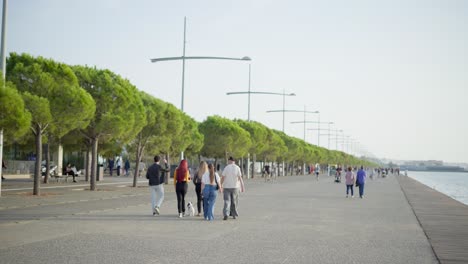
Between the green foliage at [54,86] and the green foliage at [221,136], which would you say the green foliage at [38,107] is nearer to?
the green foliage at [54,86]

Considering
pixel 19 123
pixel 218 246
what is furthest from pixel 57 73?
pixel 218 246

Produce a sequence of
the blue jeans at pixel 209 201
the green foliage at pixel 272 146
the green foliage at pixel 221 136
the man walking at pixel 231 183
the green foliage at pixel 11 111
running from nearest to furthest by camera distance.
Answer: the blue jeans at pixel 209 201, the man walking at pixel 231 183, the green foliage at pixel 11 111, the green foliage at pixel 221 136, the green foliage at pixel 272 146

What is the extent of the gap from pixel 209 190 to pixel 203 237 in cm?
458

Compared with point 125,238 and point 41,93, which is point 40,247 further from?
point 41,93

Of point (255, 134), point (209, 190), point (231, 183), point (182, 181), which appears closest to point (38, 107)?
point (182, 181)

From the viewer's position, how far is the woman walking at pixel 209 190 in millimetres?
17938

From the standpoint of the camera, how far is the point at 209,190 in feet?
59.3

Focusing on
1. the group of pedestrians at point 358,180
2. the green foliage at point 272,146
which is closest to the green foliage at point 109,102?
the group of pedestrians at point 358,180

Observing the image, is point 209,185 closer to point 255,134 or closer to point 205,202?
point 205,202

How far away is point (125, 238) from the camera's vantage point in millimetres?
12867

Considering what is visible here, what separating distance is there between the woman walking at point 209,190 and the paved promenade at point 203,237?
0.40 meters

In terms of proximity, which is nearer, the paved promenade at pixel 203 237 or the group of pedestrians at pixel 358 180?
the paved promenade at pixel 203 237

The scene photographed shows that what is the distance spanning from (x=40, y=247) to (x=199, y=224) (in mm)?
5890

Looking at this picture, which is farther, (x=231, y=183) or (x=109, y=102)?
(x=109, y=102)
